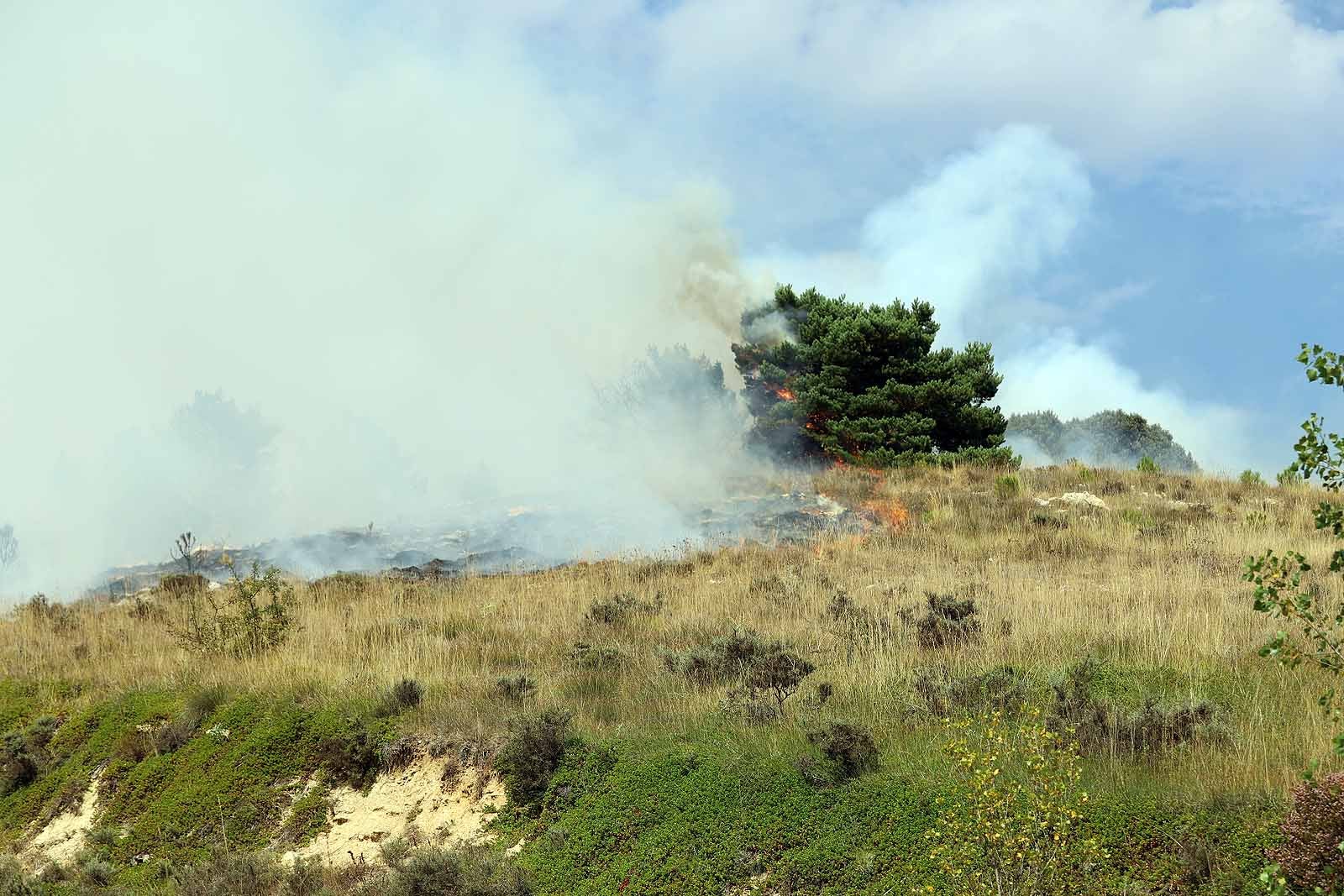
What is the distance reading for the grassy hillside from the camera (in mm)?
6848

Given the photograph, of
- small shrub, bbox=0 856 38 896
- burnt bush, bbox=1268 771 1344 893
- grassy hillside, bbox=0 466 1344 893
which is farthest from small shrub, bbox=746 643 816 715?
small shrub, bbox=0 856 38 896

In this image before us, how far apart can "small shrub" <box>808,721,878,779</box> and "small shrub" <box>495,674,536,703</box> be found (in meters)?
3.56

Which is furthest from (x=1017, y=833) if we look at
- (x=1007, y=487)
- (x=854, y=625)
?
(x=1007, y=487)

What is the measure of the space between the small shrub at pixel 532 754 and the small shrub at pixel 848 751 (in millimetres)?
2363


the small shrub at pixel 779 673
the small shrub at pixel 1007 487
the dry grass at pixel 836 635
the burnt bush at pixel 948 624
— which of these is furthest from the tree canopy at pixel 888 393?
the small shrub at pixel 779 673

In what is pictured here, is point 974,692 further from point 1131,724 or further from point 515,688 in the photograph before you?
point 515,688

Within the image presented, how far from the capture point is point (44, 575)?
3203 centimetres

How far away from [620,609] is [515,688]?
3.51 meters

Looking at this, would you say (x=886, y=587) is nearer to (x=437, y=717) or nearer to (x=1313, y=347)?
(x=437, y=717)

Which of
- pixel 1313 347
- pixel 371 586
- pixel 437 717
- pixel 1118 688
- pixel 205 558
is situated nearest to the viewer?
pixel 1313 347

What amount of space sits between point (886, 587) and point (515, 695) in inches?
233

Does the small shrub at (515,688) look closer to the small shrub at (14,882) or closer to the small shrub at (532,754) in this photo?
the small shrub at (532,754)

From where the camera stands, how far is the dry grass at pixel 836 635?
8844 millimetres

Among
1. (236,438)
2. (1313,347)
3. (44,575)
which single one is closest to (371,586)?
(1313,347)
